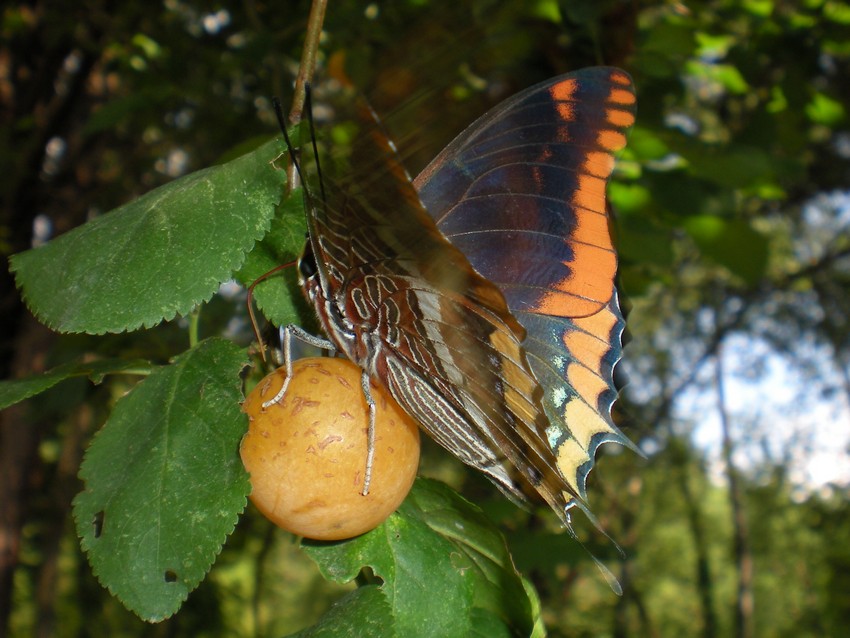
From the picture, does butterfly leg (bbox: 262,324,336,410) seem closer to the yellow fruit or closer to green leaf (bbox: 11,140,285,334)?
the yellow fruit

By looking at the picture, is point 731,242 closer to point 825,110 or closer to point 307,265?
point 825,110

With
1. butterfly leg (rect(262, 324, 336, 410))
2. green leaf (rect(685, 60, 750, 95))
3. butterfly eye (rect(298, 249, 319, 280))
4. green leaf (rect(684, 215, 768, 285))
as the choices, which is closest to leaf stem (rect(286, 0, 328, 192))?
butterfly eye (rect(298, 249, 319, 280))

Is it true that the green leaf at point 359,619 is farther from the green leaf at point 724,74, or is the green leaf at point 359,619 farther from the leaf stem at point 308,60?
the green leaf at point 724,74

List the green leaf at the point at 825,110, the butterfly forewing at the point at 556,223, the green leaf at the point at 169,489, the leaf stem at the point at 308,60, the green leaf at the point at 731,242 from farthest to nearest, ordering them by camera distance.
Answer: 1. the green leaf at the point at 825,110
2. the green leaf at the point at 731,242
3. the butterfly forewing at the point at 556,223
4. the leaf stem at the point at 308,60
5. the green leaf at the point at 169,489

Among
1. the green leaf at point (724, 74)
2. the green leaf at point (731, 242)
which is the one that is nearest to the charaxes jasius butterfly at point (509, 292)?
the green leaf at point (731, 242)

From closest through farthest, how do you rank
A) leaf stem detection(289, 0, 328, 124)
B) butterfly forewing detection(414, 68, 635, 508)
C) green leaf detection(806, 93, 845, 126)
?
leaf stem detection(289, 0, 328, 124)
butterfly forewing detection(414, 68, 635, 508)
green leaf detection(806, 93, 845, 126)

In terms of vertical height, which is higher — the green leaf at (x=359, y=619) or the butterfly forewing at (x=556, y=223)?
the butterfly forewing at (x=556, y=223)

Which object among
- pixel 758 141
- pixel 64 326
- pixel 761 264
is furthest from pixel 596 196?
pixel 758 141
